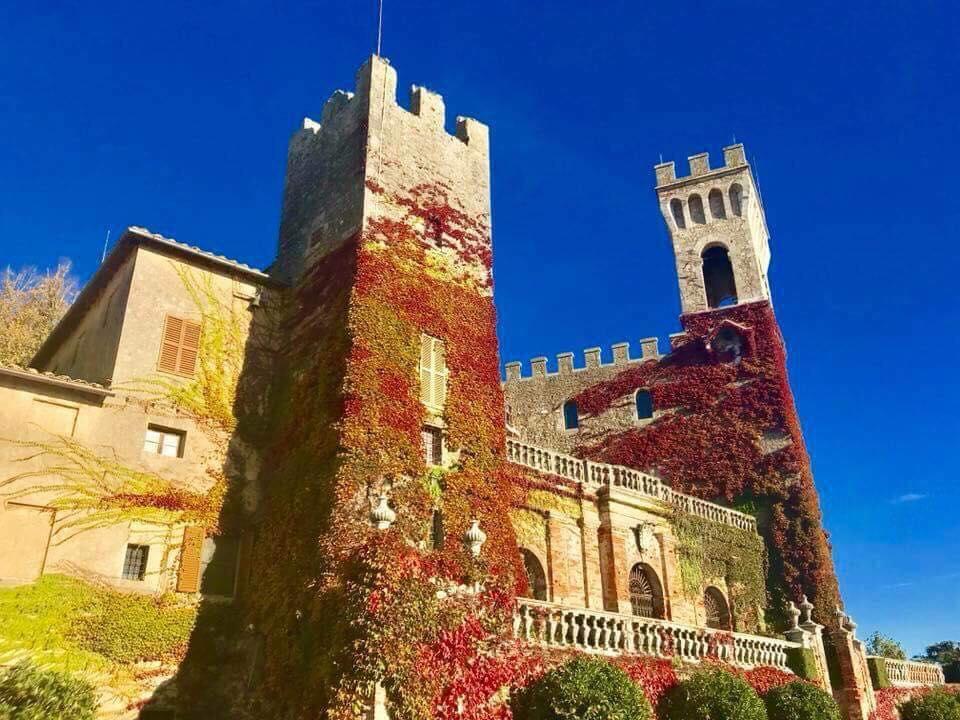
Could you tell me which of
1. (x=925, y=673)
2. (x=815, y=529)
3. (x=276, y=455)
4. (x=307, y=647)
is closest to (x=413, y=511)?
(x=307, y=647)

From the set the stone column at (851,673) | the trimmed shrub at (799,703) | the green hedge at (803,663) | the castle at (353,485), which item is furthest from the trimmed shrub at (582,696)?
the stone column at (851,673)

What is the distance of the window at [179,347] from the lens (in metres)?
19.7

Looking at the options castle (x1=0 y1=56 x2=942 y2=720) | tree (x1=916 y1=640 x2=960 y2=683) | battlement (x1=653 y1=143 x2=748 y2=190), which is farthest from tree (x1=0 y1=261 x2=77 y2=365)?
tree (x1=916 y1=640 x2=960 y2=683)

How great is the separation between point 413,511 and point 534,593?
6.53m

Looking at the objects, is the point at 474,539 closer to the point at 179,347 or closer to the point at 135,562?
the point at 135,562

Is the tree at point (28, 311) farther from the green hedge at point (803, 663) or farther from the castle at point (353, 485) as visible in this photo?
the green hedge at point (803, 663)

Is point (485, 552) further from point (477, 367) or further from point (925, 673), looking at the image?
point (925, 673)

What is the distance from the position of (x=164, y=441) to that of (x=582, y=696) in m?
11.2

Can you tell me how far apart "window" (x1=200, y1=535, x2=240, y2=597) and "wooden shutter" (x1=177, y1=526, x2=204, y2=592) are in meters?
0.18

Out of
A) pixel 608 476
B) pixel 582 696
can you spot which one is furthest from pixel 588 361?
pixel 582 696

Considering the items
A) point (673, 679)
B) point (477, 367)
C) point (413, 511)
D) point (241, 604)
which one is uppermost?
point (477, 367)

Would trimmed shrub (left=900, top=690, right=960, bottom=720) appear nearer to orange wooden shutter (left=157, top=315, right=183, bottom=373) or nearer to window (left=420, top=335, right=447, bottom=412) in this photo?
window (left=420, top=335, right=447, bottom=412)

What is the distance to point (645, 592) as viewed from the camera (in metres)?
24.3

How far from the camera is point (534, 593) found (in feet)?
71.7
